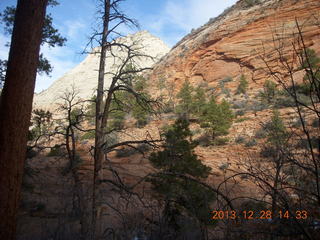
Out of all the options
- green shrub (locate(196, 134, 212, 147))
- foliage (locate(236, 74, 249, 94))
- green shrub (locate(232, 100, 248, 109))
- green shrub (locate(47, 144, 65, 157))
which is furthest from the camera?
foliage (locate(236, 74, 249, 94))

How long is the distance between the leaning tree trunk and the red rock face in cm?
3338

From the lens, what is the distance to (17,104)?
2.25 metres

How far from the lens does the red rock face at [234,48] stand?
3111 centimetres

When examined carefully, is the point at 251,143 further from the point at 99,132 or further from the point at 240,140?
the point at 99,132

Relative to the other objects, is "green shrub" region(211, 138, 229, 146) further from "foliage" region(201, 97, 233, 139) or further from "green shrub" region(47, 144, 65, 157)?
"green shrub" region(47, 144, 65, 157)

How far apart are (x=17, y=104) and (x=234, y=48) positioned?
38936 millimetres

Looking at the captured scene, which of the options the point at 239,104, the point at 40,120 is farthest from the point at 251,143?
the point at 40,120

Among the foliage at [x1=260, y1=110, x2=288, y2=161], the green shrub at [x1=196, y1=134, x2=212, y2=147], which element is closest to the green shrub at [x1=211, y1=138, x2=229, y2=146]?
the green shrub at [x1=196, y1=134, x2=212, y2=147]

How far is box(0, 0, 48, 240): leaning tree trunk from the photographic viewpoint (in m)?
2.06

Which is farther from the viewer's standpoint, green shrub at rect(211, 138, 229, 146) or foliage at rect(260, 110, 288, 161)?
green shrub at rect(211, 138, 229, 146)

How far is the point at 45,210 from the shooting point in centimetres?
910

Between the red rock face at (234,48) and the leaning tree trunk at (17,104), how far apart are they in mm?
33377

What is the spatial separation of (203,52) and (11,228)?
4027cm

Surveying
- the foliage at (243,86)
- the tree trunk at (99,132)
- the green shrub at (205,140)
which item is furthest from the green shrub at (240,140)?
the foliage at (243,86)
